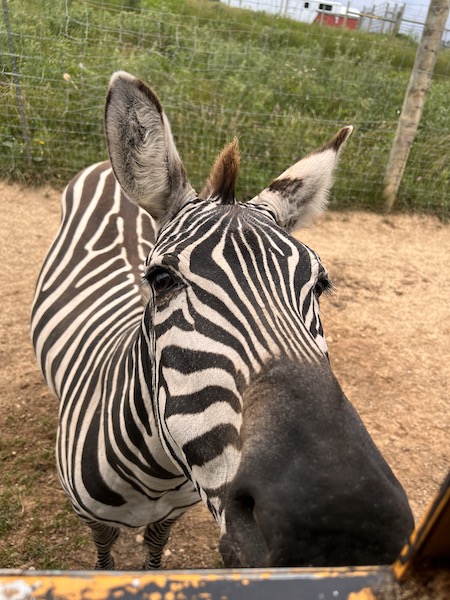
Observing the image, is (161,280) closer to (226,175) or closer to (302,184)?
(226,175)

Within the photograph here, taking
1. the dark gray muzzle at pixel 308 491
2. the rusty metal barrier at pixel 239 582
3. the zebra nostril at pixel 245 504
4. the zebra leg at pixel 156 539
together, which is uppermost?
the rusty metal barrier at pixel 239 582

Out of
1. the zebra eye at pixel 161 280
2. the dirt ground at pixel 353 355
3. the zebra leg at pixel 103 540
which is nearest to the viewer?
the zebra eye at pixel 161 280

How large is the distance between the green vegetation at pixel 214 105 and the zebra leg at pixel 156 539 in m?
5.17

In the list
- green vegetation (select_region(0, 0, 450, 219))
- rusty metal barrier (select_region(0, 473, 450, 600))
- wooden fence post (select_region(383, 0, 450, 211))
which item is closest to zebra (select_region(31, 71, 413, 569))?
rusty metal barrier (select_region(0, 473, 450, 600))

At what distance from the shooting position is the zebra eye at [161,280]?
1.72 m

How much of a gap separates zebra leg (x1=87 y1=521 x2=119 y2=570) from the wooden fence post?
6.42m

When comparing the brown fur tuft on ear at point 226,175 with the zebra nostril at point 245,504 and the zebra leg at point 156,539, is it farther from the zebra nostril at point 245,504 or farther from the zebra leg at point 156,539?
the zebra leg at point 156,539

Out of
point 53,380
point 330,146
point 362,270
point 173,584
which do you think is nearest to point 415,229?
point 362,270

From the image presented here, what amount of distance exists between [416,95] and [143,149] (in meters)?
6.13

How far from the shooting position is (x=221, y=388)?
143 cm

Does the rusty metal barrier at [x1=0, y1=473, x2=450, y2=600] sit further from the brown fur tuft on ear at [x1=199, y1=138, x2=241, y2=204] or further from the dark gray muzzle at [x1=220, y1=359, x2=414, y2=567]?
the brown fur tuft on ear at [x1=199, y1=138, x2=241, y2=204]

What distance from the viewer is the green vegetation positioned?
7039mm

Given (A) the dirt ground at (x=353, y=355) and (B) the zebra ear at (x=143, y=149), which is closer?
(B) the zebra ear at (x=143, y=149)

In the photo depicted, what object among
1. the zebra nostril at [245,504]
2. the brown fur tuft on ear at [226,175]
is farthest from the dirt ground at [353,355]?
the zebra nostril at [245,504]
